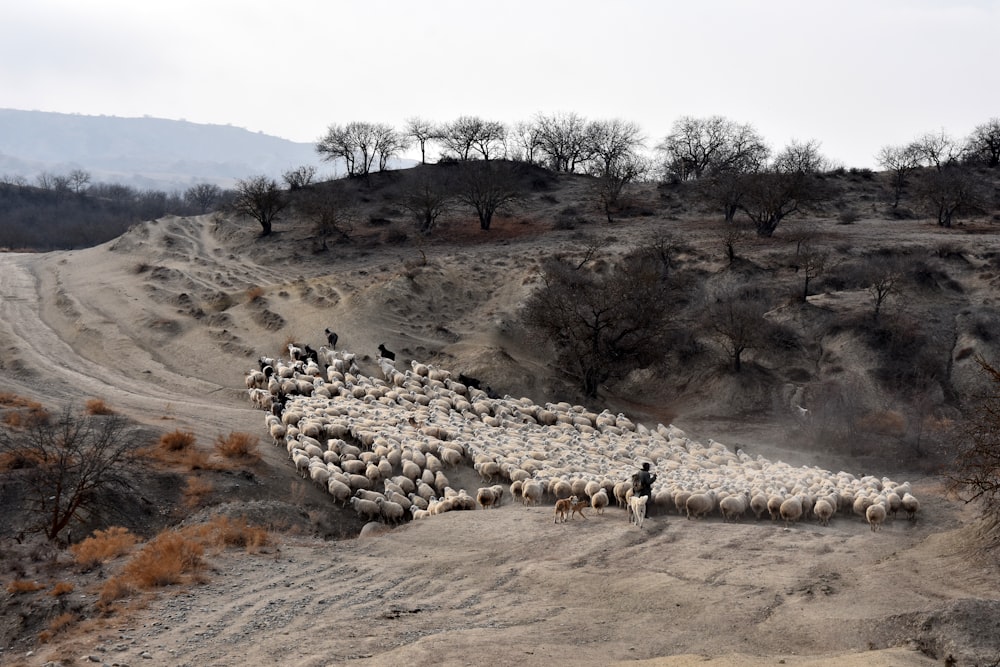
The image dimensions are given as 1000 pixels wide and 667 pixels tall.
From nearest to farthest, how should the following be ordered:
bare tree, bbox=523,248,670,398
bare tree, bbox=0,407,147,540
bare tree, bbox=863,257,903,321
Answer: bare tree, bbox=0,407,147,540 → bare tree, bbox=523,248,670,398 → bare tree, bbox=863,257,903,321

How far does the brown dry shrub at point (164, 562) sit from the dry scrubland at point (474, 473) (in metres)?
0.04

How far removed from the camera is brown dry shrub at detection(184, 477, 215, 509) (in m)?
14.8

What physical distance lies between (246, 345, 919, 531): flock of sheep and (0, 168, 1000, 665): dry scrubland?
486 millimetres

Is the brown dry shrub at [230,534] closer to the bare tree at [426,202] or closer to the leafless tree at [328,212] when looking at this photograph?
the leafless tree at [328,212]

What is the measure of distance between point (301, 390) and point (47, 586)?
497 inches

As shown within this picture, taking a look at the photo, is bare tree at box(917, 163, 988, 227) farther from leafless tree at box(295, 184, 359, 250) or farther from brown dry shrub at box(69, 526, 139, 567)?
brown dry shrub at box(69, 526, 139, 567)

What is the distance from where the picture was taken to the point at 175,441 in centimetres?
1719

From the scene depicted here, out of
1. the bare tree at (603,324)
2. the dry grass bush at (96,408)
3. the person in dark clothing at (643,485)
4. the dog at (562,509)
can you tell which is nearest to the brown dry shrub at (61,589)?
the dog at (562,509)

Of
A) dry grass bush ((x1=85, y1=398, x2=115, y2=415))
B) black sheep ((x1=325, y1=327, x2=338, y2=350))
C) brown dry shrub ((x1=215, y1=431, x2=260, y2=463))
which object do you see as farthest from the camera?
black sheep ((x1=325, y1=327, x2=338, y2=350))

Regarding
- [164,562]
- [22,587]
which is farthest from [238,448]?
[22,587]

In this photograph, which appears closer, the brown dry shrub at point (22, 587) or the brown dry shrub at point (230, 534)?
the brown dry shrub at point (22, 587)

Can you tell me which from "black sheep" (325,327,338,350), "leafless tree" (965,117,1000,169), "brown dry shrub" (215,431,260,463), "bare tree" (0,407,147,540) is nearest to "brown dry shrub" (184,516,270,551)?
"bare tree" (0,407,147,540)

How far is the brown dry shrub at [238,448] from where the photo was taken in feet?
55.8

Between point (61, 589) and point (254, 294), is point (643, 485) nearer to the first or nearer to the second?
point (61, 589)
